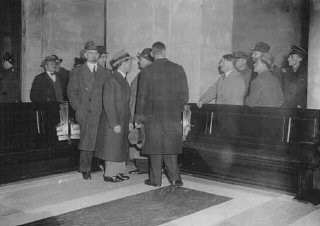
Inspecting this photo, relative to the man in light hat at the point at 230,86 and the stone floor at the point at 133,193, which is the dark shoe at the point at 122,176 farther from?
the man in light hat at the point at 230,86

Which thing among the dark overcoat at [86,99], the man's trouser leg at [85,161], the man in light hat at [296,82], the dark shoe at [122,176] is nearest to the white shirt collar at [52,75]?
the dark overcoat at [86,99]

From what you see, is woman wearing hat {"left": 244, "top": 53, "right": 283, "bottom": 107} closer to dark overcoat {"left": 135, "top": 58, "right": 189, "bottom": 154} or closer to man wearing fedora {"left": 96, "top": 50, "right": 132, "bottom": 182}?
dark overcoat {"left": 135, "top": 58, "right": 189, "bottom": 154}

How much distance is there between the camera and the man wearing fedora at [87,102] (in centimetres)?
629

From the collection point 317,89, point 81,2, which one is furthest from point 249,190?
point 81,2

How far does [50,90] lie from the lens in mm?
8141

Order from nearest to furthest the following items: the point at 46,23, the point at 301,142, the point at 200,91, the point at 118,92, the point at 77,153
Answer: the point at 301,142 → the point at 118,92 → the point at 77,153 → the point at 200,91 → the point at 46,23

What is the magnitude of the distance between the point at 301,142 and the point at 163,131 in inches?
76.6

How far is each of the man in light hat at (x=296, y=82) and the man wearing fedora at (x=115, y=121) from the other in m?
2.84

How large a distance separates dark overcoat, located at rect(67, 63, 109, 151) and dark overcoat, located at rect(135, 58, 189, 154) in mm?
954

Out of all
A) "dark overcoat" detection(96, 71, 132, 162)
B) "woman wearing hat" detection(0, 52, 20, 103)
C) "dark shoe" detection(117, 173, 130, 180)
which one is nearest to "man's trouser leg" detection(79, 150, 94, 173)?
"dark overcoat" detection(96, 71, 132, 162)

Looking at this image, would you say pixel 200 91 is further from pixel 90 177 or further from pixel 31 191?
Answer: pixel 31 191

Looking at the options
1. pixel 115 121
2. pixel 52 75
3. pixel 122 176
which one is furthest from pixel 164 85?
pixel 52 75

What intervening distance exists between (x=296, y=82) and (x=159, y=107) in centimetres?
267

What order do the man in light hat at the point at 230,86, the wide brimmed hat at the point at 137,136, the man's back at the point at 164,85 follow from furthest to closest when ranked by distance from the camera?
the man in light hat at the point at 230,86, the wide brimmed hat at the point at 137,136, the man's back at the point at 164,85
